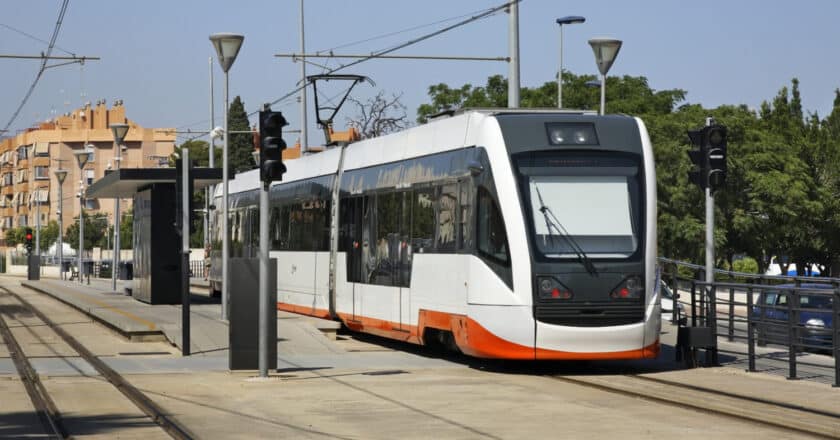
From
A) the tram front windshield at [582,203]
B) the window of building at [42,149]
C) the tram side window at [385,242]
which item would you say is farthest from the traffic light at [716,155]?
the window of building at [42,149]

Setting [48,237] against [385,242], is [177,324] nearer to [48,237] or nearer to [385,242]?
[385,242]

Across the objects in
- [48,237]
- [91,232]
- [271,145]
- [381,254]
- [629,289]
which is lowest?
[629,289]

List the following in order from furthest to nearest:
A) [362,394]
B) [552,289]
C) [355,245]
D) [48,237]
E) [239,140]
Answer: [48,237] < [239,140] < [355,245] < [552,289] < [362,394]

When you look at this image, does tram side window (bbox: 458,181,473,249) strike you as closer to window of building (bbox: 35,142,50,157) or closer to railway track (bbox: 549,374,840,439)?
railway track (bbox: 549,374,840,439)

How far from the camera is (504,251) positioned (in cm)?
1795

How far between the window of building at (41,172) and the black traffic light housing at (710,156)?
145 meters

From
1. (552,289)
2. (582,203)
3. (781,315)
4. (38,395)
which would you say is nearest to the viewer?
(38,395)

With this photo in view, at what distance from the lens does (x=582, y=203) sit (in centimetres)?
1817

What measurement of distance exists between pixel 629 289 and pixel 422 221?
13.1 feet

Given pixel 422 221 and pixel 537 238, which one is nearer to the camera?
pixel 537 238

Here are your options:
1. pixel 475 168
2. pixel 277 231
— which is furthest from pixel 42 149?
pixel 475 168

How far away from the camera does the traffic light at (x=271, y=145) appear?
1753 centimetres

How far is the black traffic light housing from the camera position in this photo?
20172 mm

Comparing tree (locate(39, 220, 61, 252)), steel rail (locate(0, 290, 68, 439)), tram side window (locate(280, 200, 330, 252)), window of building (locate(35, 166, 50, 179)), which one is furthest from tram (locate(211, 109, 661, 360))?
window of building (locate(35, 166, 50, 179))
